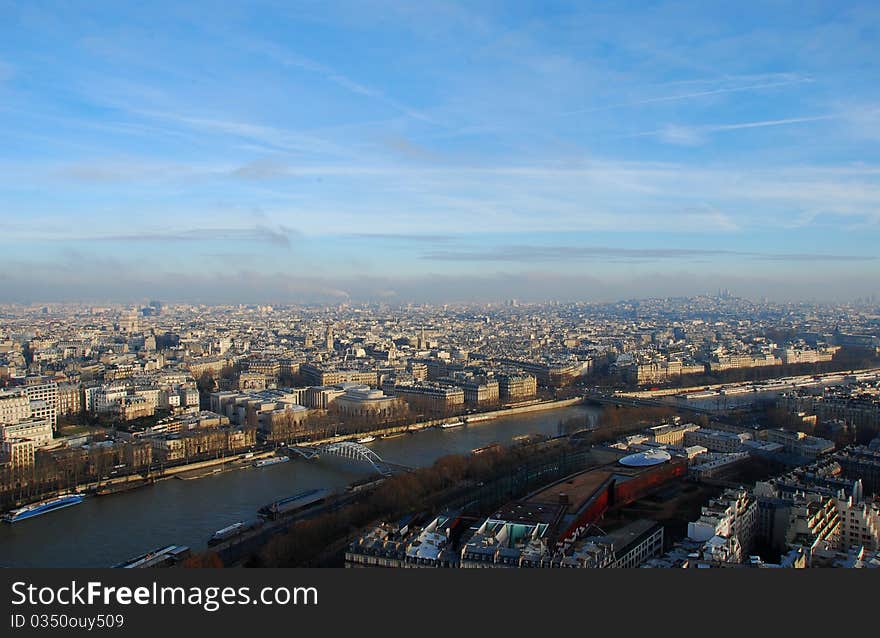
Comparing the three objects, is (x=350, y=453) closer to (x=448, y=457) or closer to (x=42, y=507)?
(x=448, y=457)

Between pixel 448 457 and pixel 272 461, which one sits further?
pixel 272 461

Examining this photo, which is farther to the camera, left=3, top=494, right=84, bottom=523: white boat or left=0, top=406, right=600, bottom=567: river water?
left=3, top=494, right=84, bottom=523: white boat

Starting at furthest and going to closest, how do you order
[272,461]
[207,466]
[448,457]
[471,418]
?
[471,418]
[272,461]
[207,466]
[448,457]

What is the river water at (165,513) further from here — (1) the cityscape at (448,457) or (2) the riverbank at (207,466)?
(2) the riverbank at (207,466)

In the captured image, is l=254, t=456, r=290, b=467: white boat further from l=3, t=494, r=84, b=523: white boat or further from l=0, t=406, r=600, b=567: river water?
l=3, t=494, r=84, b=523: white boat

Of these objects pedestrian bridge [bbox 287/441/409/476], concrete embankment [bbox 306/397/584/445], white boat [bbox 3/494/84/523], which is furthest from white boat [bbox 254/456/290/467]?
white boat [bbox 3/494/84/523]

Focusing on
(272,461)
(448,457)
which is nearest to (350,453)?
(272,461)
